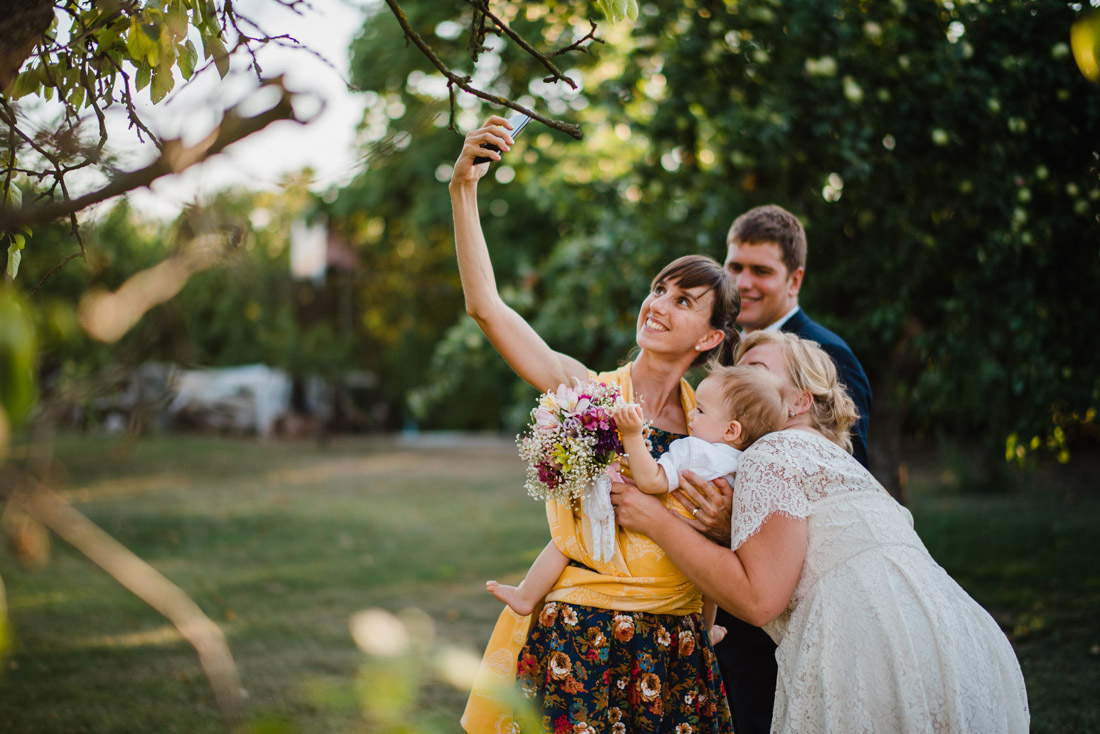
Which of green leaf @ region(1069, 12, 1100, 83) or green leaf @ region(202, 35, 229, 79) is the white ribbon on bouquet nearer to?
green leaf @ region(202, 35, 229, 79)

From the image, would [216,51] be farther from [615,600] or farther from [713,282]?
[615,600]

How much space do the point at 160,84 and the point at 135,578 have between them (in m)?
1.81

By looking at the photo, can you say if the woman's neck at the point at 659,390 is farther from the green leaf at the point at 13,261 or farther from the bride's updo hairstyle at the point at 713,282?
the green leaf at the point at 13,261

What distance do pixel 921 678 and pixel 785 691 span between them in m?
0.39

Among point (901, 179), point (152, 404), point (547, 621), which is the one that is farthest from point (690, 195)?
point (152, 404)

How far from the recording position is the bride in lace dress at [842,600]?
2.18 metres

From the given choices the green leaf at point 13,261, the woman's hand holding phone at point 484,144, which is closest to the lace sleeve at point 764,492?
the woman's hand holding phone at point 484,144

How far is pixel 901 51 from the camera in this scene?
538 centimetres

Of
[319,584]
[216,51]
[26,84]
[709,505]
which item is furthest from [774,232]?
[319,584]

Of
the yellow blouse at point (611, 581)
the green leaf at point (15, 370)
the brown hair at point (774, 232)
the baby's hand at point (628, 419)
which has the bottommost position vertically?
the yellow blouse at point (611, 581)

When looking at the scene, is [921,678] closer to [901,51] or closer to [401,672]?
[401,672]

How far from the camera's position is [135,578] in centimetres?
78

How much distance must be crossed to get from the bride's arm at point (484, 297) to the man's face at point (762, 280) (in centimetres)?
109

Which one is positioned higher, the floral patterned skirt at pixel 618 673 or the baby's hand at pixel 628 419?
the baby's hand at pixel 628 419
